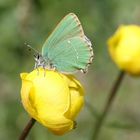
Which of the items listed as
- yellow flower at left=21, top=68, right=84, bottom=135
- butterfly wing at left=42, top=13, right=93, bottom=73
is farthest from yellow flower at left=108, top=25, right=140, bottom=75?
yellow flower at left=21, top=68, right=84, bottom=135

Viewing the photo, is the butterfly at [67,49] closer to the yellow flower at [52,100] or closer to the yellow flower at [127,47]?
the yellow flower at [52,100]

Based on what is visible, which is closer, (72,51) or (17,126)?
(72,51)

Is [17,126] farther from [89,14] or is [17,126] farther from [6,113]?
[89,14]

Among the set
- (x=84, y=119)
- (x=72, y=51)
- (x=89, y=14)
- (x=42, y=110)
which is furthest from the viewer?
(x=84, y=119)

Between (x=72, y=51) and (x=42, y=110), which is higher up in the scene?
(x=72, y=51)

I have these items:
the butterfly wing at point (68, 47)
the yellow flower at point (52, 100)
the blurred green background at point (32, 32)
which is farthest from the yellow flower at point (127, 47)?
the yellow flower at point (52, 100)

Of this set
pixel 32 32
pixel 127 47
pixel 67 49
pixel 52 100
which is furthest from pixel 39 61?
pixel 32 32

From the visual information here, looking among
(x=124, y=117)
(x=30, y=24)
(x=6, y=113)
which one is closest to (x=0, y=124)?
(x=6, y=113)
